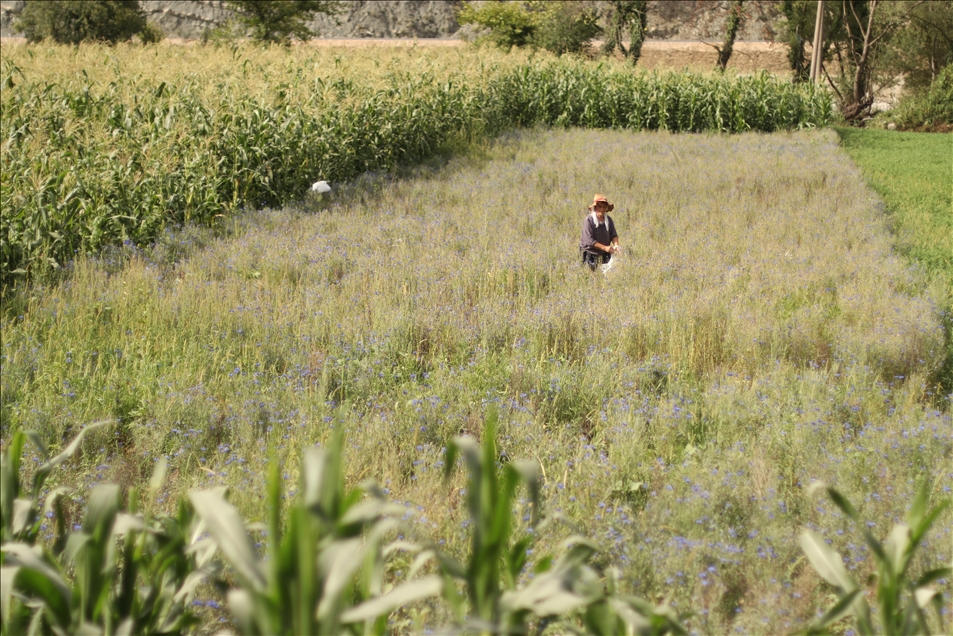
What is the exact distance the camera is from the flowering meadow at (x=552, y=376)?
395cm

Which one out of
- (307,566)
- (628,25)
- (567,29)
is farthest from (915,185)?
(567,29)

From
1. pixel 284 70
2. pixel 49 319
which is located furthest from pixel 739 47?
pixel 49 319

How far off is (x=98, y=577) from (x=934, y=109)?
34.9 meters

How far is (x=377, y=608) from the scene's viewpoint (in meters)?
1.73

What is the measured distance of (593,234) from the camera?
347 inches

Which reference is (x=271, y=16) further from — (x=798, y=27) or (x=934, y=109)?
(x=934, y=109)

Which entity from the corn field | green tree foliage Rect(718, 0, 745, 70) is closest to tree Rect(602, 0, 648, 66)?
green tree foliage Rect(718, 0, 745, 70)

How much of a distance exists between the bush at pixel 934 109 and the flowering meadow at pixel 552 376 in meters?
23.5

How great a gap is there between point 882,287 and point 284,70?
12.7m

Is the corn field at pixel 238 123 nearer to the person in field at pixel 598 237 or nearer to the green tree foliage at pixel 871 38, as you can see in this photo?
the person in field at pixel 598 237

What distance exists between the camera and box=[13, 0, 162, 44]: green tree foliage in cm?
3819

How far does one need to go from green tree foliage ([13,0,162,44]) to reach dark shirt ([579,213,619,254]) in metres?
36.3

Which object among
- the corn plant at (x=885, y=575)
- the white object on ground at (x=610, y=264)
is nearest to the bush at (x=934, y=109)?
the white object on ground at (x=610, y=264)

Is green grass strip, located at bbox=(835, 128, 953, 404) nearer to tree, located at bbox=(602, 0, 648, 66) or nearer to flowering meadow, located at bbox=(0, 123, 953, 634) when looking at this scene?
flowering meadow, located at bbox=(0, 123, 953, 634)
